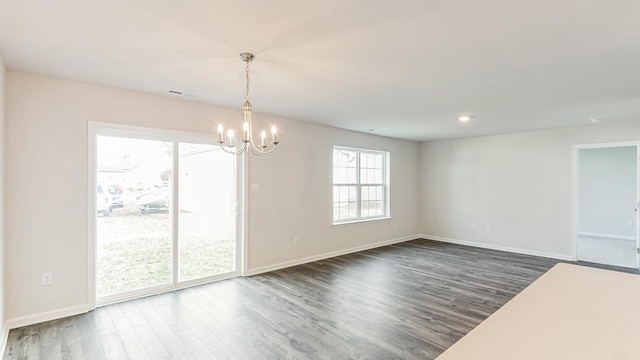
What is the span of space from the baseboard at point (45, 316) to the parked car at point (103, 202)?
39.4 inches

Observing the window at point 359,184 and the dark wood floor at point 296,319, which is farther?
the window at point 359,184

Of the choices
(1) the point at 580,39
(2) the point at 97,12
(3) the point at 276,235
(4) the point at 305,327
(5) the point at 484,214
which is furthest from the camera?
(5) the point at 484,214

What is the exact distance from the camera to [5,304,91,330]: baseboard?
9.53ft

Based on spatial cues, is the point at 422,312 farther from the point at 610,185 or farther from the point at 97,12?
the point at 610,185

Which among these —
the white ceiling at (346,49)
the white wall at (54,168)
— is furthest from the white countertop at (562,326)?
the white wall at (54,168)

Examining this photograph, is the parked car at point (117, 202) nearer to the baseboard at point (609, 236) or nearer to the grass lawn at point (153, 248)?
the grass lawn at point (153, 248)

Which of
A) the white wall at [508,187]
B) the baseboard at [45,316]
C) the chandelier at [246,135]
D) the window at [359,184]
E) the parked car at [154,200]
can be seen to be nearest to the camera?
the chandelier at [246,135]

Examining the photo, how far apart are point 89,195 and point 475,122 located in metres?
5.53

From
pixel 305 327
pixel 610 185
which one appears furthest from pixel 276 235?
pixel 610 185

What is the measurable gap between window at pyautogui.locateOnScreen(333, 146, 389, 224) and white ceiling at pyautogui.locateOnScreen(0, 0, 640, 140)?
2222mm

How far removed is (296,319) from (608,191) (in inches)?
331

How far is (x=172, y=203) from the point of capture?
3.94 m

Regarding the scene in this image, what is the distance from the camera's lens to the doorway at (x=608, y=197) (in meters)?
7.11

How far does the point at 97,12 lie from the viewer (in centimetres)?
192
